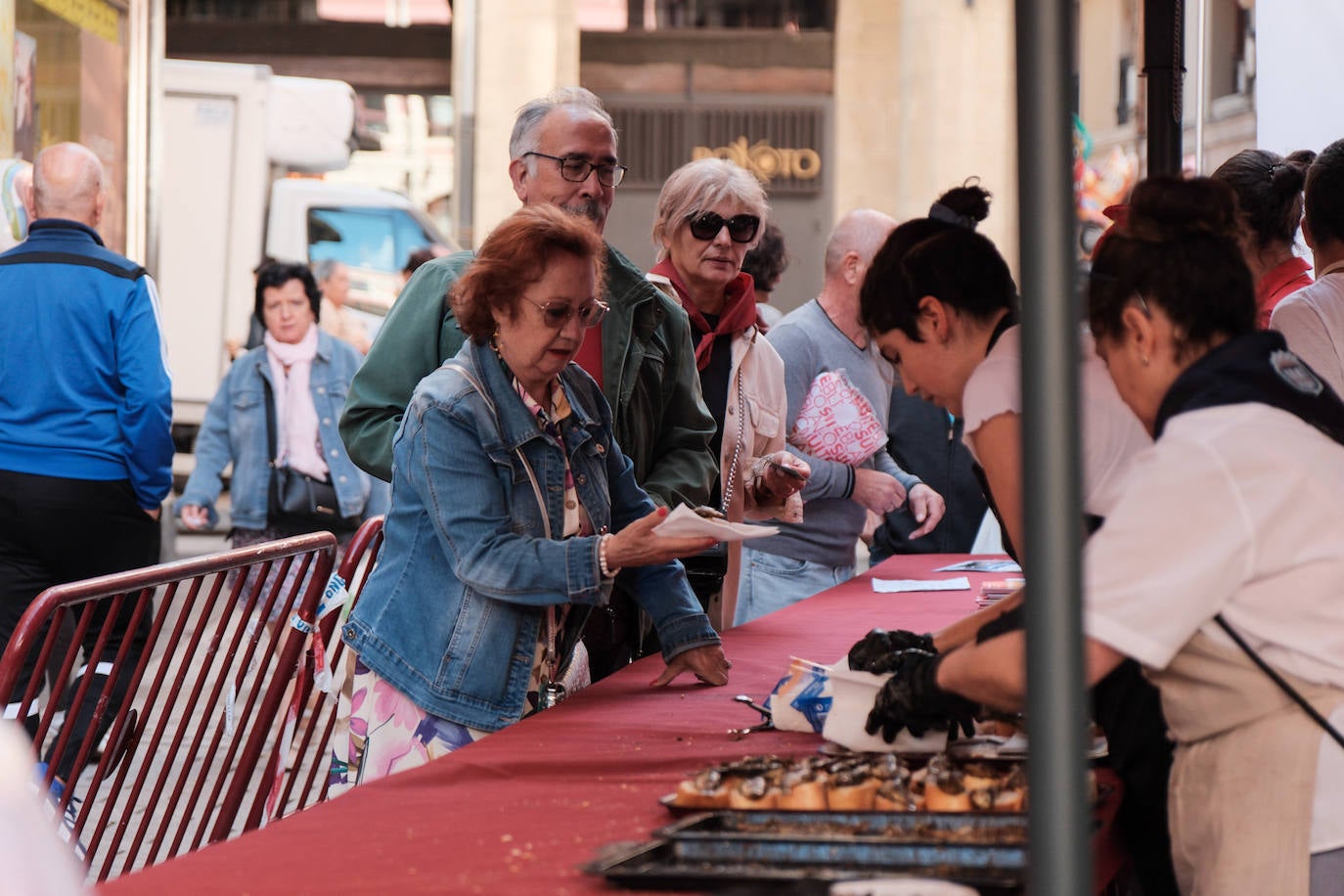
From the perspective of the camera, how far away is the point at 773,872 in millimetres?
1809

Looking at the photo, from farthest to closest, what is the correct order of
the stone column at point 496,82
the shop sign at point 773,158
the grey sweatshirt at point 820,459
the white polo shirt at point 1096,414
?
the shop sign at point 773,158, the stone column at point 496,82, the grey sweatshirt at point 820,459, the white polo shirt at point 1096,414

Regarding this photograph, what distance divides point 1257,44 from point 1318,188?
6.96 ft

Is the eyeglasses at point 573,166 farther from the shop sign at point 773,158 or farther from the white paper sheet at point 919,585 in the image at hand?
the shop sign at point 773,158

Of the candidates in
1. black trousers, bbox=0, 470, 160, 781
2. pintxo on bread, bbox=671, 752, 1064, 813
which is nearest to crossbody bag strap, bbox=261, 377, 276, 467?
black trousers, bbox=0, 470, 160, 781

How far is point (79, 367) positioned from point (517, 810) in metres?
3.39

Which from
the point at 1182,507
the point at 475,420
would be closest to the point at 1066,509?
the point at 1182,507

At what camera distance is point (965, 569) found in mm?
4918

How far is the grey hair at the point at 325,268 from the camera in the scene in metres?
11.4

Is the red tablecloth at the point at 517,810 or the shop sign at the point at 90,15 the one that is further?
the shop sign at the point at 90,15

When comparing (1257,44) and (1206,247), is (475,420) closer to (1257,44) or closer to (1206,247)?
(1206,247)

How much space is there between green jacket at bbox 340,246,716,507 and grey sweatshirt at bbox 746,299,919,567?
0.86 m

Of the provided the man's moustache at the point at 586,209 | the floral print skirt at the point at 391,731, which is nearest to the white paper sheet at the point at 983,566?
the man's moustache at the point at 586,209

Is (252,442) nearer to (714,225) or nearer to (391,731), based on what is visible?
(714,225)

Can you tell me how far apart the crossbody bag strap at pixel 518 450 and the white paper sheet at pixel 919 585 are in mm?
1773
